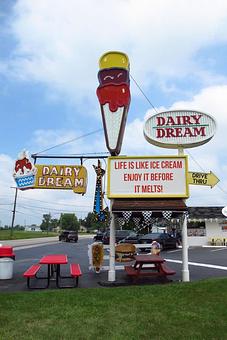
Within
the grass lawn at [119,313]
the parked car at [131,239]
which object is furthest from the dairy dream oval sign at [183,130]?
the parked car at [131,239]

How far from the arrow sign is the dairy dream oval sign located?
99 centimetres

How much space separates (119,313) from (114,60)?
28.4ft

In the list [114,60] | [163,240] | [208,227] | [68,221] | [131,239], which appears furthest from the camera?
[68,221]

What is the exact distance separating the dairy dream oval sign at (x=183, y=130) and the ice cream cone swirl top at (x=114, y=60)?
2.20 meters

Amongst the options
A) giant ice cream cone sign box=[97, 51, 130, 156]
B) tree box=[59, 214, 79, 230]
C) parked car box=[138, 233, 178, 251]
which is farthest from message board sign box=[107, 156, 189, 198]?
tree box=[59, 214, 79, 230]

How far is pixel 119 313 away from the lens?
7.47 metres

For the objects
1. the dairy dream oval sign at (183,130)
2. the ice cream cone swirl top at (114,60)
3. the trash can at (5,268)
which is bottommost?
the trash can at (5,268)

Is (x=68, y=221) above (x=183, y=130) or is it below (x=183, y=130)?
above

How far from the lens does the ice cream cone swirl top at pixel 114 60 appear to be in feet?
43.4

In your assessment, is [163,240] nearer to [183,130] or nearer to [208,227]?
[208,227]

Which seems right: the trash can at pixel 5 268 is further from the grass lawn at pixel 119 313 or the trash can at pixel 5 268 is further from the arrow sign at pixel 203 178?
the arrow sign at pixel 203 178

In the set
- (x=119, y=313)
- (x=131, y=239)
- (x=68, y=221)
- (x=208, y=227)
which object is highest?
(x=68, y=221)

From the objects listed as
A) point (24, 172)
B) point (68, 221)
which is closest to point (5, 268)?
point (24, 172)

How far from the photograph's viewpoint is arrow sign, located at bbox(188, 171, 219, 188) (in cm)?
1242
